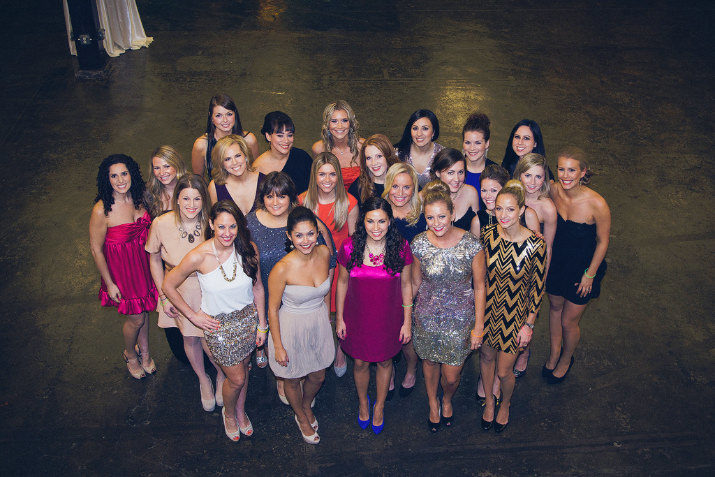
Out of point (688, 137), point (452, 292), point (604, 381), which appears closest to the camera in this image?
point (452, 292)

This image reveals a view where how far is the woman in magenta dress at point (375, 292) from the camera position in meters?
3.62

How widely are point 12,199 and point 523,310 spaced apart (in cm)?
527

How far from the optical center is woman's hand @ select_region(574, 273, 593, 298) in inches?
161

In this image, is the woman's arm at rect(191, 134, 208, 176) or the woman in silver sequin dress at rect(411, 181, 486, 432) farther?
the woman's arm at rect(191, 134, 208, 176)

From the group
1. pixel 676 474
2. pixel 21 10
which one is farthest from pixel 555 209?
pixel 21 10

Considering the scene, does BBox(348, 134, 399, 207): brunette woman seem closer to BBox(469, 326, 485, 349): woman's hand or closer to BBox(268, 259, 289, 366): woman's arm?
BBox(268, 259, 289, 366): woman's arm

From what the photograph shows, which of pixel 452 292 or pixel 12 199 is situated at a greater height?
pixel 12 199

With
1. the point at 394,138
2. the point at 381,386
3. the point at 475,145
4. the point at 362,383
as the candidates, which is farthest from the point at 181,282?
the point at 394,138

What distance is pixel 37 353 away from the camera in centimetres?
462

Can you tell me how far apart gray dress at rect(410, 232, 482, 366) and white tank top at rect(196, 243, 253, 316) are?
40.8 inches

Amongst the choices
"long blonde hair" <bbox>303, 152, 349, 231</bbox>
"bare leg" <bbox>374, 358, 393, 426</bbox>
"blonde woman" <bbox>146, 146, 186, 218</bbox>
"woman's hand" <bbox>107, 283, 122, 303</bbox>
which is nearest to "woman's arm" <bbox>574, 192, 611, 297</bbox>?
"bare leg" <bbox>374, 358, 393, 426</bbox>

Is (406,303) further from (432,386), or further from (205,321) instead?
(205,321)

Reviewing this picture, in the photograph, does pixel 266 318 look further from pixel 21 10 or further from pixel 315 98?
pixel 21 10

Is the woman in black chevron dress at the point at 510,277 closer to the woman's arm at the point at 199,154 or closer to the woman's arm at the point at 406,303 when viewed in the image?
the woman's arm at the point at 406,303
